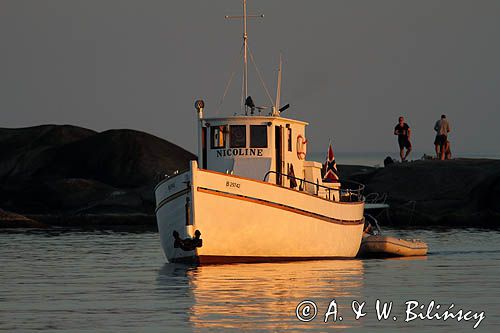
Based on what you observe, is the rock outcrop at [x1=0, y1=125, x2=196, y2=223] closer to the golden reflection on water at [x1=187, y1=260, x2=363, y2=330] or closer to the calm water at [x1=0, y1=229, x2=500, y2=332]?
the calm water at [x1=0, y1=229, x2=500, y2=332]

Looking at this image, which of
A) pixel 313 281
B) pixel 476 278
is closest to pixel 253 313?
pixel 313 281

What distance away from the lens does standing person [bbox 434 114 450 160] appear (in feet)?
218

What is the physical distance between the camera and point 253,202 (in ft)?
133

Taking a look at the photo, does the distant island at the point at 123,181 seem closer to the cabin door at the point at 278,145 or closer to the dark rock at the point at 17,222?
the dark rock at the point at 17,222

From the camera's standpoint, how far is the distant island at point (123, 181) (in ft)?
214

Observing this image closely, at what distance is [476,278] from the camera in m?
37.7

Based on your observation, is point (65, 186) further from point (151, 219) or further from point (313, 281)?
point (313, 281)

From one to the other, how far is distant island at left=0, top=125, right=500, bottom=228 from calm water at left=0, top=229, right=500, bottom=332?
542 inches

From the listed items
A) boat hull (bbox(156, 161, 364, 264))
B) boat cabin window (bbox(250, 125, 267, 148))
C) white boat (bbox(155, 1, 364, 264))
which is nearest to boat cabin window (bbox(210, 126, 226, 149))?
white boat (bbox(155, 1, 364, 264))

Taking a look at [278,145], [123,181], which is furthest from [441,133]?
[278,145]

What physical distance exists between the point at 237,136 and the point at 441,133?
24270 millimetres

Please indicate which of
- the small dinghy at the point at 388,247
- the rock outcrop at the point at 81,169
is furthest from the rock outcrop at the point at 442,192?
the small dinghy at the point at 388,247

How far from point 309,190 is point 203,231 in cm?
738

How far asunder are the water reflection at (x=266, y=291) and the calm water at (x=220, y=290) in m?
0.02
